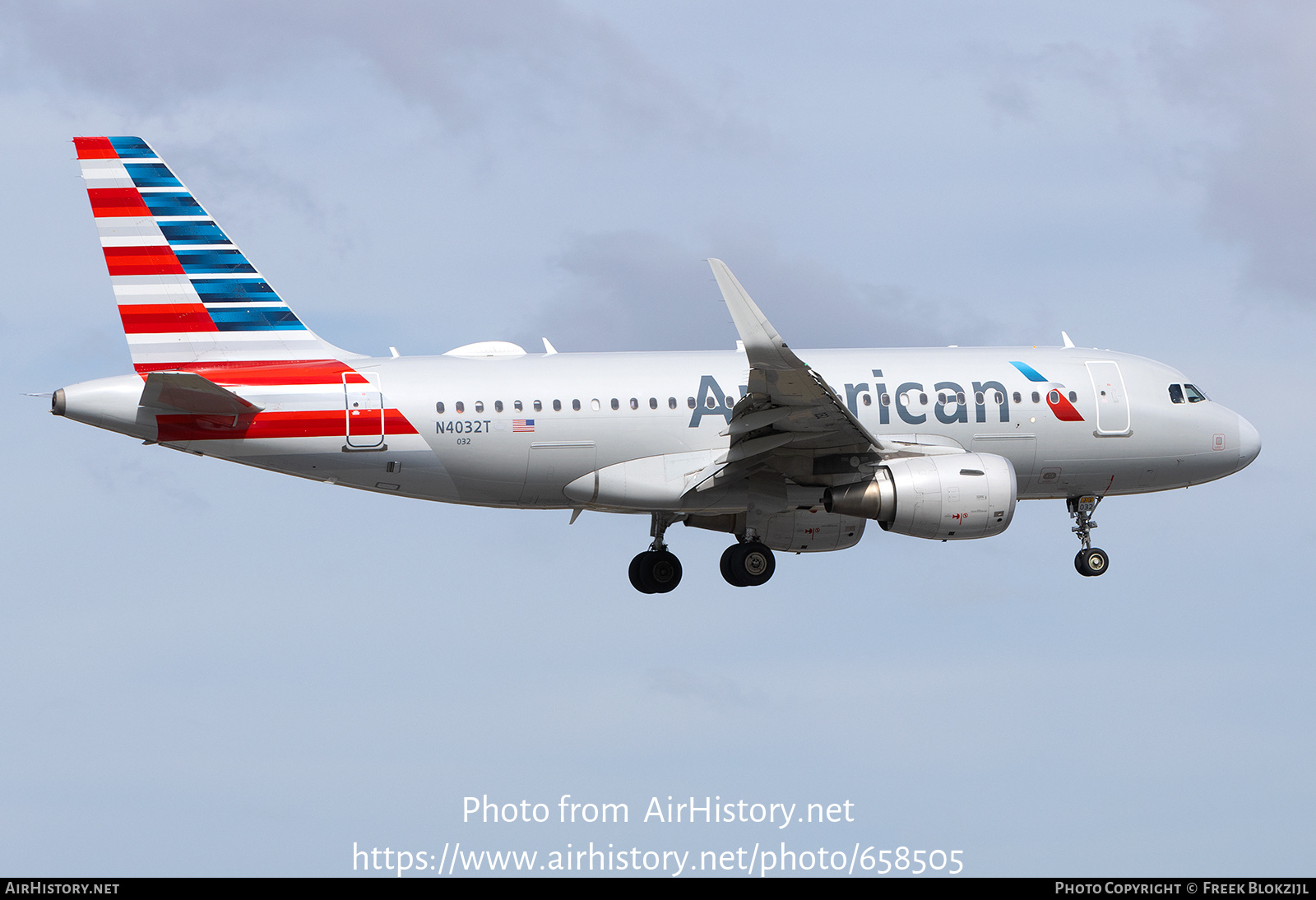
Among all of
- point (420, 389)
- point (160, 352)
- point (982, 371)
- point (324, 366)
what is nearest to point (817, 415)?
point (982, 371)

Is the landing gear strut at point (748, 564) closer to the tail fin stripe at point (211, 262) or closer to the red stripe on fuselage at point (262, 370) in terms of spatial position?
the red stripe on fuselage at point (262, 370)

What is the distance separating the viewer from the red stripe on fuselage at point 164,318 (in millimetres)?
37719

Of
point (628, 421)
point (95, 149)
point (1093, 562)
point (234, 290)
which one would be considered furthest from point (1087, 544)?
point (95, 149)

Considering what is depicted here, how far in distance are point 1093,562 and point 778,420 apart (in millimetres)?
10954

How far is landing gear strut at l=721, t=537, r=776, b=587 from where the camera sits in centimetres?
4003

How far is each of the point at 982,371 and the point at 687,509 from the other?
8.21 m

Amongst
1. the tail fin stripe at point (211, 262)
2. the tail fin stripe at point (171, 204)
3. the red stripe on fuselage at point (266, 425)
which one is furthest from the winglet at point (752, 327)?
the tail fin stripe at point (171, 204)

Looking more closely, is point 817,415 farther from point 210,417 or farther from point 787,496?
point 210,417

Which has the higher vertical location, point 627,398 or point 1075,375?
point 1075,375

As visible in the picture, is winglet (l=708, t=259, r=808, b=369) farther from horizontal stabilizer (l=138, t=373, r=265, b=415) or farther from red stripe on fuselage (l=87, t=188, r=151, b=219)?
red stripe on fuselage (l=87, t=188, r=151, b=219)

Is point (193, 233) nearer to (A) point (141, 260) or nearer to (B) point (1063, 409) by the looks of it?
(A) point (141, 260)

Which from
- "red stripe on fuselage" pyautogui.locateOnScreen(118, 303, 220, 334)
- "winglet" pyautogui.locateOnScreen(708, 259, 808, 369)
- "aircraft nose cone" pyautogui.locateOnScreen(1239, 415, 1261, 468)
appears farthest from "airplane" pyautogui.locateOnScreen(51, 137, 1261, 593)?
"aircraft nose cone" pyautogui.locateOnScreen(1239, 415, 1261, 468)

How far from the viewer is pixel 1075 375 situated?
133 ft

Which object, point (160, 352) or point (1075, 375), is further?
point (1075, 375)
